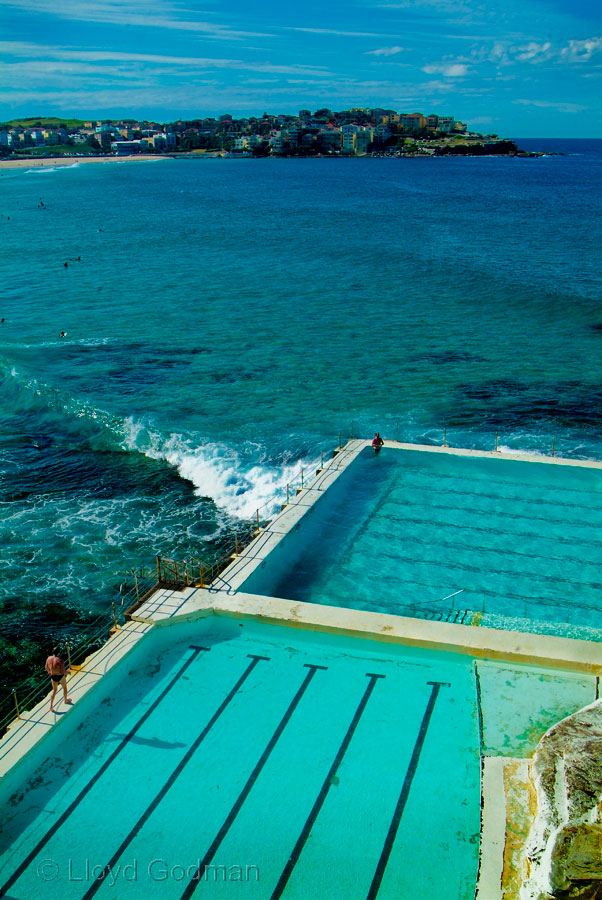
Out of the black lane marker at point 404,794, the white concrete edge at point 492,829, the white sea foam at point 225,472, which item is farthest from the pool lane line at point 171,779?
the white sea foam at point 225,472

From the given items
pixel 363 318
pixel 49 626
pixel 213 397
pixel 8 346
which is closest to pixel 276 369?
pixel 213 397

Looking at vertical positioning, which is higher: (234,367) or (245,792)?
(234,367)

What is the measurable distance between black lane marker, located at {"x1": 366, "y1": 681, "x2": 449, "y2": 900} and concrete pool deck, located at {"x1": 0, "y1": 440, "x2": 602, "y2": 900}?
0.78 metres

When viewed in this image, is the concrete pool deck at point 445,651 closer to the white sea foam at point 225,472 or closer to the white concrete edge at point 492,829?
the white concrete edge at point 492,829

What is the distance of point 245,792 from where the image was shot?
11.3 meters

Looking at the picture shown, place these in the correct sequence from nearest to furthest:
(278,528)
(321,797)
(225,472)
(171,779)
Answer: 1. (321,797)
2. (171,779)
3. (278,528)
4. (225,472)

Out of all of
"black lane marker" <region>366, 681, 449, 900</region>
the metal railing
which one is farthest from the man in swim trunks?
"black lane marker" <region>366, 681, 449, 900</region>

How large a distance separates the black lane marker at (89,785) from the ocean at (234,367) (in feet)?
14.8

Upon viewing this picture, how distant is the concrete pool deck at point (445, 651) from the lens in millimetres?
11579

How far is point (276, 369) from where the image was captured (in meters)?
35.7

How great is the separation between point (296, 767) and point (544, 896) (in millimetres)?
4417

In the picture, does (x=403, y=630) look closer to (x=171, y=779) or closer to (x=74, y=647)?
(x=171, y=779)

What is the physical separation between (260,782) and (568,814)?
4.52 meters

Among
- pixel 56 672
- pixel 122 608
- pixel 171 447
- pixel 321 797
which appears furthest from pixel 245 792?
pixel 171 447
